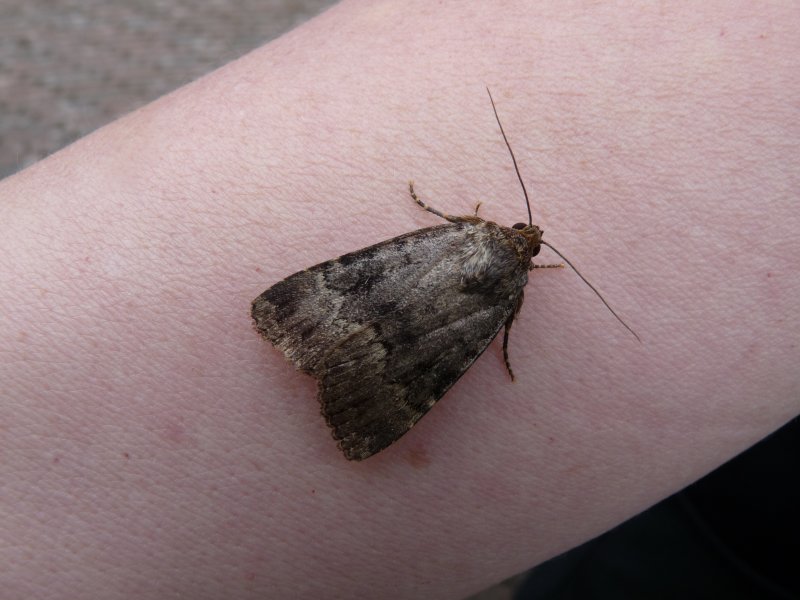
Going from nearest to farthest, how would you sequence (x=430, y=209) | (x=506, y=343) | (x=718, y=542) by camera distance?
(x=430, y=209), (x=506, y=343), (x=718, y=542)

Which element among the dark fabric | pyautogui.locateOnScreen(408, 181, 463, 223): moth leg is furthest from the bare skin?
the dark fabric

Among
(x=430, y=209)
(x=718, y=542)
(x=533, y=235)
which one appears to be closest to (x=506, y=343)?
(x=533, y=235)

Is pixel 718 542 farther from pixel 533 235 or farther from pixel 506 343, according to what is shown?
pixel 533 235

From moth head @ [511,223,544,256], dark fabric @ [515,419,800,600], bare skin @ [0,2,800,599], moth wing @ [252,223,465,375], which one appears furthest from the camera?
dark fabric @ [515,419,800,600]

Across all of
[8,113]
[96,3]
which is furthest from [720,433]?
[96,3]

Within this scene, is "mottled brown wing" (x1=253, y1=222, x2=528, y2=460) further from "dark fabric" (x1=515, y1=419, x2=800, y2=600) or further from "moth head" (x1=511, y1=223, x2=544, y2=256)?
"dark fabric" (x1=515, y1=419, x2=800, y2=600)

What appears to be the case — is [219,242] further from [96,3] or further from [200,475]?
[96,3]

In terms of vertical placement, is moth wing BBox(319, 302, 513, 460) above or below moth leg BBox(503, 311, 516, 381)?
above

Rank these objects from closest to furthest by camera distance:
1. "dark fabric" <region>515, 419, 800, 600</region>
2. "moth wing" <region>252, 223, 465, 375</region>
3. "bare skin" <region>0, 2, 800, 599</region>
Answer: "bare skin" <region>0, 2, 800, 599</region>, "moth wing" <region>252, 223, 465, 375</region>, "dark fabric" <region>515, 419, 800, 600</region>
